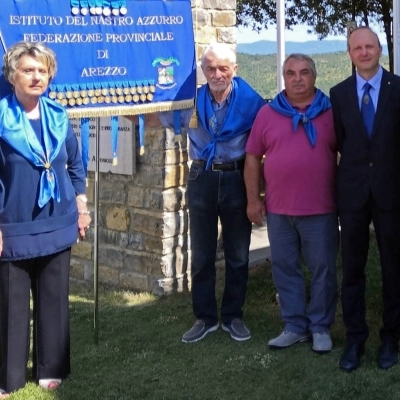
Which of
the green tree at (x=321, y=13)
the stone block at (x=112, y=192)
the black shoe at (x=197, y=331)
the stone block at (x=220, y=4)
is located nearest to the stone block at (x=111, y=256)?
the stone block at (x=112, y=192)

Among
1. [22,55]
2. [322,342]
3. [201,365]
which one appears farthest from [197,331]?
[22,55]

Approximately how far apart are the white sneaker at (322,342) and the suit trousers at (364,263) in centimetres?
23

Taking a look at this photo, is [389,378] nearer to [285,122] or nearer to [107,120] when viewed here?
[285,122]

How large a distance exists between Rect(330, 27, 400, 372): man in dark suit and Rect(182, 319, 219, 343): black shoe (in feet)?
3.48

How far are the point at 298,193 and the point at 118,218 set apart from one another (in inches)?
93.4

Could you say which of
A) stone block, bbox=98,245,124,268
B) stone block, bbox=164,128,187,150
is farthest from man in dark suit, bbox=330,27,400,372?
stone block, bbox=98,245,124,268

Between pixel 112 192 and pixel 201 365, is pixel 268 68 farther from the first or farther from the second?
pixel 201 365

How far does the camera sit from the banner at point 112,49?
13.9ft

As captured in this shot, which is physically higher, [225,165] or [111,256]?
[225,165]

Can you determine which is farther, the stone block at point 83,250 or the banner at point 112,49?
the stone block at point 83,250

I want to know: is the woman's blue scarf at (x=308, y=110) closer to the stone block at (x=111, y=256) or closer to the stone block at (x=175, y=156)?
the stone block at (x=175, y=156)

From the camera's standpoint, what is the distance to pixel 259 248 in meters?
7.97

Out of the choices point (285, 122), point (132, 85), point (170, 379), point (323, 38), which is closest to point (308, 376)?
point (170, 379)

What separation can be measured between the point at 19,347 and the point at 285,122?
6.58 ft
